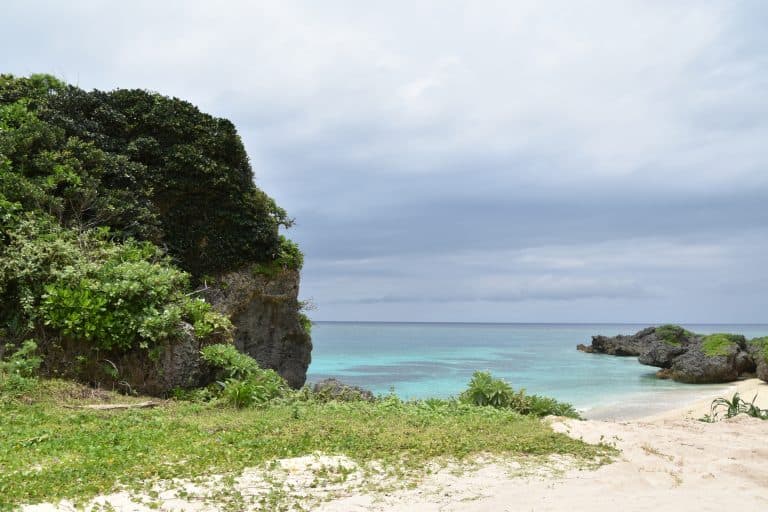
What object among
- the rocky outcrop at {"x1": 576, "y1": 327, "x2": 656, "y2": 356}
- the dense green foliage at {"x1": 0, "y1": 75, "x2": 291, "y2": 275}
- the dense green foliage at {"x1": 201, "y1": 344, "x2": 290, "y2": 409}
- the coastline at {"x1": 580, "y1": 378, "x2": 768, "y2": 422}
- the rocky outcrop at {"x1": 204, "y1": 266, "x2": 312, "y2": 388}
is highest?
the dense green foliage at {"x1": 0, "y1": 75, "x2": 291, "y2": 275}

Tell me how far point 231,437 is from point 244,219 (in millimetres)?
11766

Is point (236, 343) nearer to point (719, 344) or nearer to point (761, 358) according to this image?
point (761, 358)

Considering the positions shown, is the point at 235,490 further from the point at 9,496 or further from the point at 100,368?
the point at 100,368

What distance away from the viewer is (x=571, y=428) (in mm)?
10570

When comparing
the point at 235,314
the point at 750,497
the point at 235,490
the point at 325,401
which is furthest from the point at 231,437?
the point at 235,314

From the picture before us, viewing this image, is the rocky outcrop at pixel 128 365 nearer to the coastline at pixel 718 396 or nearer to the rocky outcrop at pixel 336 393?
the rocky outcrop at pixel 336 393

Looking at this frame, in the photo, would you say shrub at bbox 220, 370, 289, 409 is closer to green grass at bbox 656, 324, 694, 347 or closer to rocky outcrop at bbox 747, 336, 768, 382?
rocky outcrop at bbox 747, 336, 768, 382

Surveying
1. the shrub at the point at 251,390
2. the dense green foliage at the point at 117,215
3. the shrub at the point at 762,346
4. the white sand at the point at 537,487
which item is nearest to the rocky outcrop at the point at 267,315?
the dense green foliage at the point at 117,215

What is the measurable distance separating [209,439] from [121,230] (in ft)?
34.0

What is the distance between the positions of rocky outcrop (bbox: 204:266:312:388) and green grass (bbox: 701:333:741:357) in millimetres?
24035

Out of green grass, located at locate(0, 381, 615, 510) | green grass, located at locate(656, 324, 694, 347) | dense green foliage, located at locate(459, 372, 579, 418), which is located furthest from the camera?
A: green grass, located at locate(656, 324, 694, 347)

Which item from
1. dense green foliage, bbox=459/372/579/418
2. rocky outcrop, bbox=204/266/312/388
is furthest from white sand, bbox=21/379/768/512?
rocky outcrop, bbox=204/266/312/388

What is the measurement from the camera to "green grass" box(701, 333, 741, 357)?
108 ft

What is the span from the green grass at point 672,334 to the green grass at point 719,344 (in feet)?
39.4
